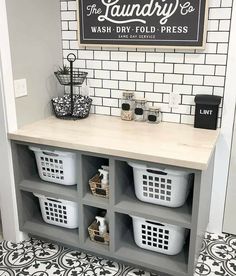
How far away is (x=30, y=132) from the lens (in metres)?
2.05

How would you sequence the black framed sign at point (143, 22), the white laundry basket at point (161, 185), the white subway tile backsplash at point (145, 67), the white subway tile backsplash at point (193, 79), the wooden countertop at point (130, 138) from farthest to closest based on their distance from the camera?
1. the white subway tile backsplash at point (145, 67)
2. the white subway tile backsplash at point (193, 79)
3. the black framed sign at point (143, 22)
4. the white laundry basket at point (161, 185)
5. the wooden countertop at point (130, 138)

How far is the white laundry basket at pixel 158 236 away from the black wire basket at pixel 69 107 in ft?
2.80

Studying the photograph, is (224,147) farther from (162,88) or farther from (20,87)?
(20,87)

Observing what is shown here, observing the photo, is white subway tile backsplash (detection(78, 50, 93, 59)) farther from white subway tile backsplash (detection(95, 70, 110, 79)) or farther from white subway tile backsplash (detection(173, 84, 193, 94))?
white subway tile backsplash (detection(173, 84, 193, 94))

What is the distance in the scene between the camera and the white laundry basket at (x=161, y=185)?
5.90ft

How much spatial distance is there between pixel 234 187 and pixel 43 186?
4.31 ft

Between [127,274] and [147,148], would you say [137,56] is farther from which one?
[127,274]

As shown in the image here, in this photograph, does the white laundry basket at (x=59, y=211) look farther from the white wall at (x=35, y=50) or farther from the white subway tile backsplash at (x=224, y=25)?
the white subway tile backsplash at (x=224, y=25)

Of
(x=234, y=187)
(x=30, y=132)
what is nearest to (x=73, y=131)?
(x=30, y=132)

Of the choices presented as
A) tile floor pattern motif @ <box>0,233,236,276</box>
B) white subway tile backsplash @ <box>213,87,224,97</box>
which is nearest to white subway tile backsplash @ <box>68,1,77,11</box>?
white subway tile backsplash @ <box>213,87,224,97</box>

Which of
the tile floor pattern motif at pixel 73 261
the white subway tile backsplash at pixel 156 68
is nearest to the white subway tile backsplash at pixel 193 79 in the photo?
the white subway tile backsplash at pixel 156 68

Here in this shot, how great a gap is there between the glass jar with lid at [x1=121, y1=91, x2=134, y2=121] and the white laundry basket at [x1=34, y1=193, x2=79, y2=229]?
0.72 metres

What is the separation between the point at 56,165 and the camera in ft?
6.93

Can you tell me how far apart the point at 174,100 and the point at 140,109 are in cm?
24
